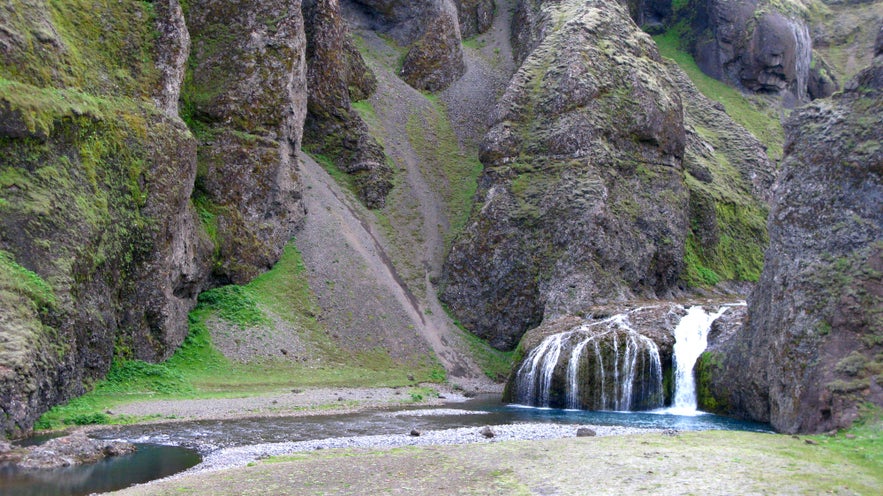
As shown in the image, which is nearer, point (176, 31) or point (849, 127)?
point (849, 127)

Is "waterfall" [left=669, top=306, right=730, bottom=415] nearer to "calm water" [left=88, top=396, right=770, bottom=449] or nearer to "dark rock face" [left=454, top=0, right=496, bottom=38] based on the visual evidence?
"calm water" [left=88, top=396, right=770, bottom=449]

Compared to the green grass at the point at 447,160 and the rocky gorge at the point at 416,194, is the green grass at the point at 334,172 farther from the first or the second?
the green grass at the point at 447,160

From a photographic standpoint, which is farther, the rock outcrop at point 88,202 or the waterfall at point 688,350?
the waterfall at point 688,350

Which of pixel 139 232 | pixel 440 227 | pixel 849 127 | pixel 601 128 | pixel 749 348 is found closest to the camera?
pixel 849 127

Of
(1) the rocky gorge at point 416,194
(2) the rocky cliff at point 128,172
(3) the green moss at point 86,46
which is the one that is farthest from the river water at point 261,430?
(3) the green moss at point 86,46

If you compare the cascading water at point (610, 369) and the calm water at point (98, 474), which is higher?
the cascading water at point (610, 369)

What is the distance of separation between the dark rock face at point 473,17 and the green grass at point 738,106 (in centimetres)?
2336

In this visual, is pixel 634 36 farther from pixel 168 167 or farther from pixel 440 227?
pixel 168 167

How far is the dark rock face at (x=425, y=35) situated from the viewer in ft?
264

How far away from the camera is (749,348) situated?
3409 centimetres

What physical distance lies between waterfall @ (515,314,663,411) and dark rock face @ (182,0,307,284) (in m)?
20.1

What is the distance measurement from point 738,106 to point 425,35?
38177mm

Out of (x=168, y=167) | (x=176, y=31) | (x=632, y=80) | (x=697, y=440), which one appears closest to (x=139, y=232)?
(x=168, y=167)

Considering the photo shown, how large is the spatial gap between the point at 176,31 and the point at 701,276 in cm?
4355
